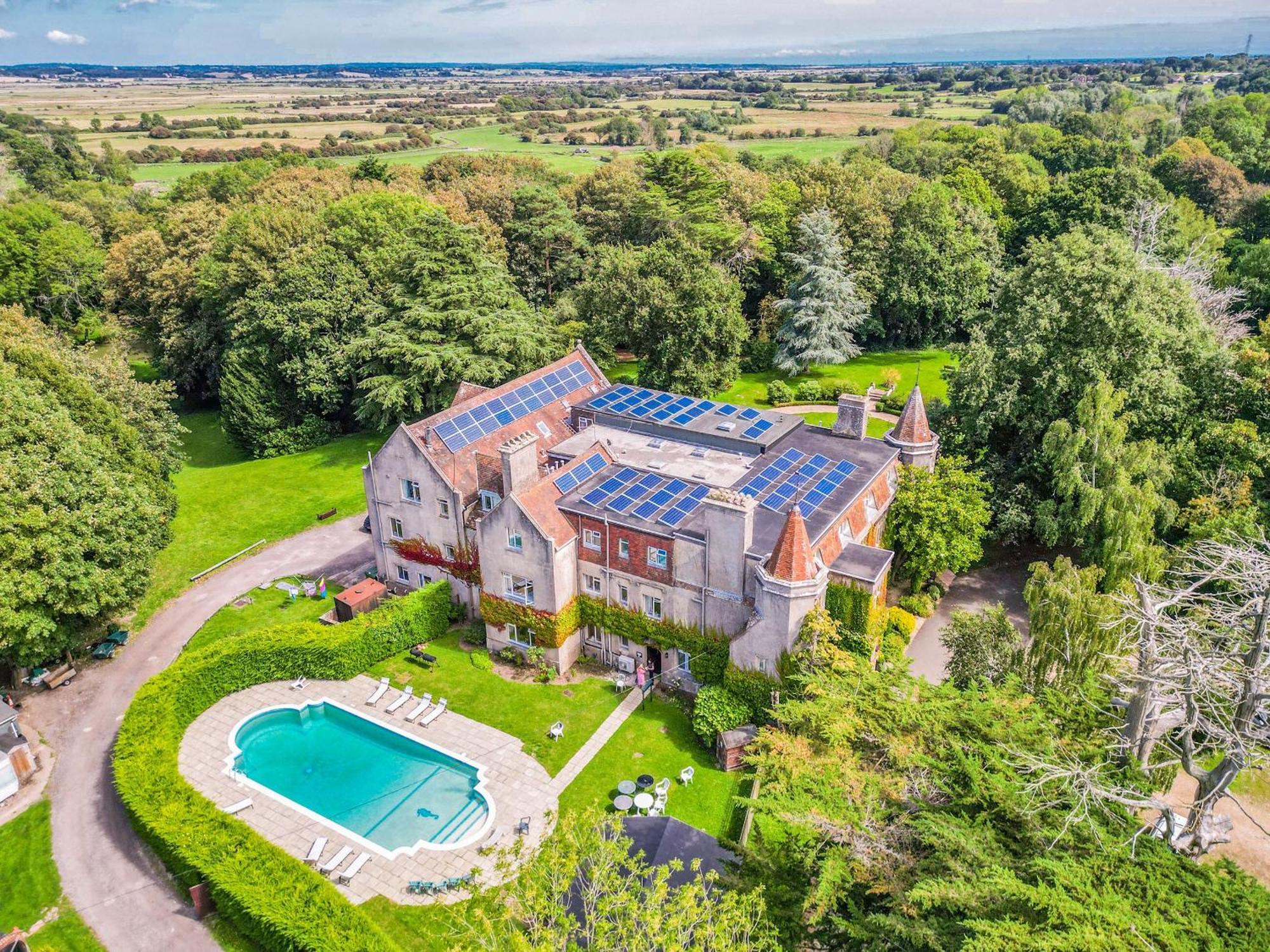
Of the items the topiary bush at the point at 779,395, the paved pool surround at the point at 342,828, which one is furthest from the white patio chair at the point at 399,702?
the topiary bush at the point at 779,395

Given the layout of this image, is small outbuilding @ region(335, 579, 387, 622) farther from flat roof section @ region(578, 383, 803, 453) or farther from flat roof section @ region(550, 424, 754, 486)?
flat roof section @ region(578, 383, 803, 453)

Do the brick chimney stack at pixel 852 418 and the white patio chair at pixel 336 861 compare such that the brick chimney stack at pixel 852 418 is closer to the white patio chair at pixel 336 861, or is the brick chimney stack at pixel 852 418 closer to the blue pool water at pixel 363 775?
the blue pool water at pixel 363 775

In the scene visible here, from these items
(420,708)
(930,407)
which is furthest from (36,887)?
(930,407)

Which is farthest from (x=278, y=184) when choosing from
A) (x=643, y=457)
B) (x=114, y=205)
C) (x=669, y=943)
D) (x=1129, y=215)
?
(x=669, y=943)

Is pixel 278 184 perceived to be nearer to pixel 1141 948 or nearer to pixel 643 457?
pixel 643 457

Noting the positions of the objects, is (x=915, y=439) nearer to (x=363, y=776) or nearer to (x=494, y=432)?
(x=494, y=432)

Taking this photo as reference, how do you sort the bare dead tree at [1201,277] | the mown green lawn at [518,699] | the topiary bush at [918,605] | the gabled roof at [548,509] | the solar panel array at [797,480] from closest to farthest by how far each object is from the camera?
the mown green lawn at [518,699], the gabled roof at [548,509], the solar panel array at [797,480], the topiary bush at [918,605], the bare dead tree at [1201,277]

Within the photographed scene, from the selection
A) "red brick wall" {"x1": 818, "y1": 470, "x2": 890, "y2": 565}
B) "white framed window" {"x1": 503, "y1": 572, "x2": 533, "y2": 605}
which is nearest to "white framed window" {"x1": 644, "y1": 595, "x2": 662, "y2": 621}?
"white framed window" {"x1": 503, "y1": 572, "x2": 533, "y2": 605}
